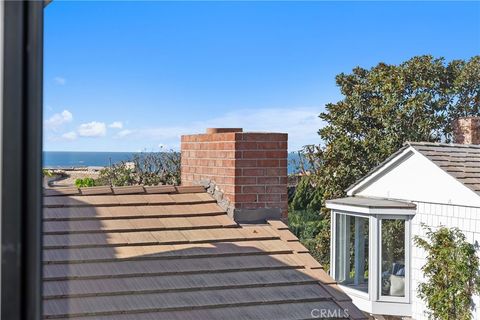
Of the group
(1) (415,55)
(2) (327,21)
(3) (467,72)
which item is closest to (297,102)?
(1) (415,55)

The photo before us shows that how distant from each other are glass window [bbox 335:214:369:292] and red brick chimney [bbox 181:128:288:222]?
2.87 meters

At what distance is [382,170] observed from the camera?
4.89 metres

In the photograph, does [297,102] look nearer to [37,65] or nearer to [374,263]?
[374,263]

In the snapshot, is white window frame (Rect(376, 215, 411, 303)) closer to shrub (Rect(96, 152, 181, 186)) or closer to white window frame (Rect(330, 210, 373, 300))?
white window frame (Rect(330, 210, 373, 300))

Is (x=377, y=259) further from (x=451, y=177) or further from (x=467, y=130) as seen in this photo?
(x=467, y=130)

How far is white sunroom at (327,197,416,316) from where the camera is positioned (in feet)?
15.0

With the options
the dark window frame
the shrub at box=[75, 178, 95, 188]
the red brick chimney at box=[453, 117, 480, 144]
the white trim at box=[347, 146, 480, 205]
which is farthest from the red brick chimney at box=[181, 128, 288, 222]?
the red brick chimney at box=[453, 117, 480, 144]

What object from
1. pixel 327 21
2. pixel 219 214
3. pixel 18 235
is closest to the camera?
pixel 18 235

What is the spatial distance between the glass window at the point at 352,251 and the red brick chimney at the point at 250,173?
2.87m

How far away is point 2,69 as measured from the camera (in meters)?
0.41

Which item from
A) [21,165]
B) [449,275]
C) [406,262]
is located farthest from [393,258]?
[21,165]

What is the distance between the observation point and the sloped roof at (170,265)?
1.40m

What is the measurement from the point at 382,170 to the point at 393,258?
784 mm

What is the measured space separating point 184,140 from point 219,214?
0.49m
